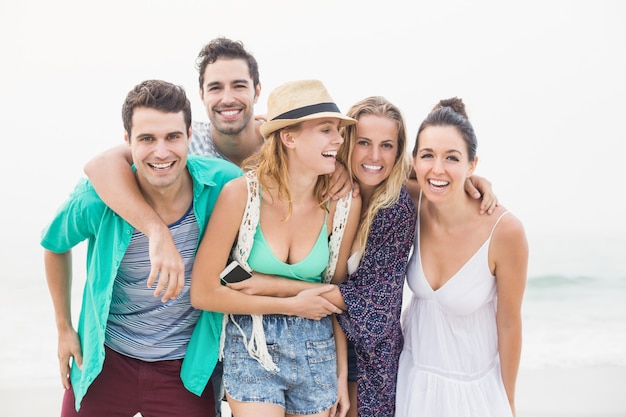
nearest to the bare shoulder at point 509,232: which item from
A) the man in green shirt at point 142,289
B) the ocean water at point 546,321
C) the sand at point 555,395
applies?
the man in green shirt at point 142,289

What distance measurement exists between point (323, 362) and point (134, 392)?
1024mm

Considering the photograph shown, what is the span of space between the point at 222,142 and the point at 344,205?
4.04 feet

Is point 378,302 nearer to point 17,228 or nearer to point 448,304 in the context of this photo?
point 448,304

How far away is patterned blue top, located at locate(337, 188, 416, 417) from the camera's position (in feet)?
9.67

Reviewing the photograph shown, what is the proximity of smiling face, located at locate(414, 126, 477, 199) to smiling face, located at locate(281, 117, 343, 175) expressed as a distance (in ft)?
1.55

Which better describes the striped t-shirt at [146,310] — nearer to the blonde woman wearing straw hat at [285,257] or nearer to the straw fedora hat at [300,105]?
the blonde woman wearing straw hat at [285,257]

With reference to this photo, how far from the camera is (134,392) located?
302 centimetres

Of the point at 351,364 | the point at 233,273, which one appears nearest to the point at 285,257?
the point at 233,273

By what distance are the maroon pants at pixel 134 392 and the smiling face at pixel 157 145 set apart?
3.19ft

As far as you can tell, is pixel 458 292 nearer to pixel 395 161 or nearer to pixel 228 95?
pixel 395 161

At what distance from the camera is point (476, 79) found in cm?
1938

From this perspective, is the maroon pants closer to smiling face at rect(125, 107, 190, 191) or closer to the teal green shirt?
the teal green shirt

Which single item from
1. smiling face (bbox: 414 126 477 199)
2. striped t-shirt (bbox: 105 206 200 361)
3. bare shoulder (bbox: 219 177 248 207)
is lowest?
striped t-shirt (bbox: 105 206 200 361)

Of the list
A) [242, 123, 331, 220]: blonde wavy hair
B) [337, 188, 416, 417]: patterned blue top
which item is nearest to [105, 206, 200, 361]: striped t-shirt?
[242, 123, 331, 220]: blonde wavy hair
